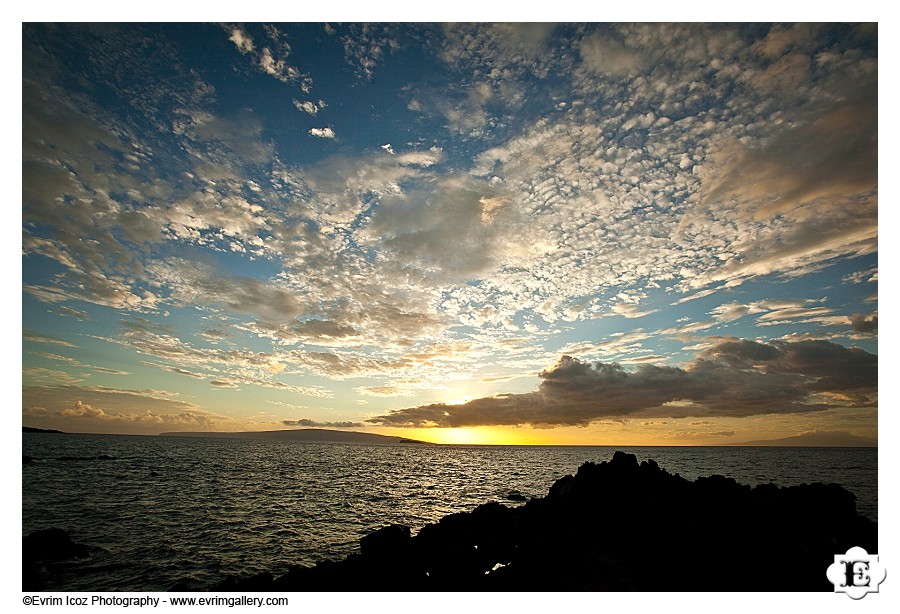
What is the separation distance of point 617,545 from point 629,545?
497 mm

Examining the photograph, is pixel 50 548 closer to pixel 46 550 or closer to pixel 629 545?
pixel 46 550

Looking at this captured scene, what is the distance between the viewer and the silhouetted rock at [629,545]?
1369 cm

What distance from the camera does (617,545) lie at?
1739 centimetres

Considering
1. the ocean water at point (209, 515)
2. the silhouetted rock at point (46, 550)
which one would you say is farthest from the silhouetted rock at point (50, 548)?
the ocean water at point (209, 515)

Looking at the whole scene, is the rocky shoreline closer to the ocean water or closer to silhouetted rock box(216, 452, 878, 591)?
silhouetted rock box(216, 452, 878, 591)

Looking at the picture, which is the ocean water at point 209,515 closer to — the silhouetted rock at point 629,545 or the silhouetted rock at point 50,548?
the silhouetted rock at point 50,548

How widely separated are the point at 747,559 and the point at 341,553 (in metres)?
20.3

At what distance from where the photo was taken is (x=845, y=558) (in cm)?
1184

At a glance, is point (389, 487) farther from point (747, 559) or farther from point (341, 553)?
point (747, 559)

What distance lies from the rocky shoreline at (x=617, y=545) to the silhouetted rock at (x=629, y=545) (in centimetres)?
5

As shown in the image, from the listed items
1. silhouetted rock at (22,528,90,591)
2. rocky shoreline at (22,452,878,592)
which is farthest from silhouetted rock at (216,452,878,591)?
silhouetted rock at (22,528,90,591)

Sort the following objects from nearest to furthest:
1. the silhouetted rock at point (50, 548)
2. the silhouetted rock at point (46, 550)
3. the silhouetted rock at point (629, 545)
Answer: the silhouetted rock at point (629, 545) < the silhouetted rock at point (46, 550) < the silhouetted rock at point (50, 548)

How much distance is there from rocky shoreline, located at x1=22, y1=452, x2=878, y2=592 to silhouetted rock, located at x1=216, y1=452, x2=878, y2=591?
1.8 inches

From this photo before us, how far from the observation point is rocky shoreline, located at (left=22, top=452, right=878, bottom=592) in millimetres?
13719
